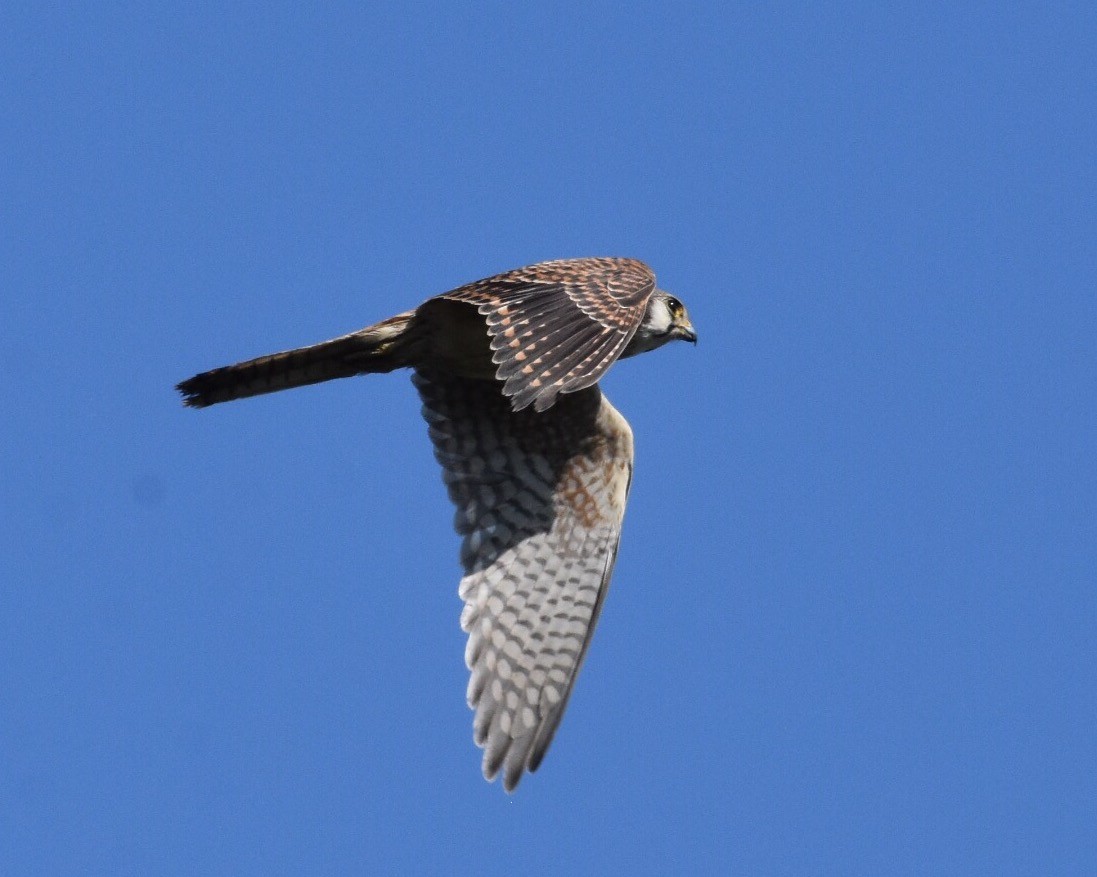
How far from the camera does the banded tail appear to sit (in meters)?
9.46

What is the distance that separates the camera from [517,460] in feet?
35.7

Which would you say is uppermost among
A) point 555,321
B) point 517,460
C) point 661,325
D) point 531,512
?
point 661,325

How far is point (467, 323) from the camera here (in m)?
9.86

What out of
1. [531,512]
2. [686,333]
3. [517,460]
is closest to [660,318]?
[686,333]

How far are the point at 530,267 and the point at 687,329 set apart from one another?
4.64 feet

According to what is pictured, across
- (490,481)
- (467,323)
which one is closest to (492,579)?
(490,481)

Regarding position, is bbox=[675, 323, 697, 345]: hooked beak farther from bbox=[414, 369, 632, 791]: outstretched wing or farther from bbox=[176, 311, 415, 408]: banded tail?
bbox=[176, 311, 415, 408]: banded tail

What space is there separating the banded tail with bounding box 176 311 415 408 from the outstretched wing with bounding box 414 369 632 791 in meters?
0.86

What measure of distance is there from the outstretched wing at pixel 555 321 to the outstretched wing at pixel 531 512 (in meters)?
1.35

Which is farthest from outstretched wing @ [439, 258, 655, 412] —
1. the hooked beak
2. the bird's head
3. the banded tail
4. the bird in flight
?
the hooked beak

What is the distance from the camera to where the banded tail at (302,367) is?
31.0ft

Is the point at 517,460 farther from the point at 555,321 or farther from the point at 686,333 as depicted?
the point at 555,321

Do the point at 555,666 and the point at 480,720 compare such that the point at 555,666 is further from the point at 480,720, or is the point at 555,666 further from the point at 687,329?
the point at 687,329

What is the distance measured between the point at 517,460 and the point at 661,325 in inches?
48.9
